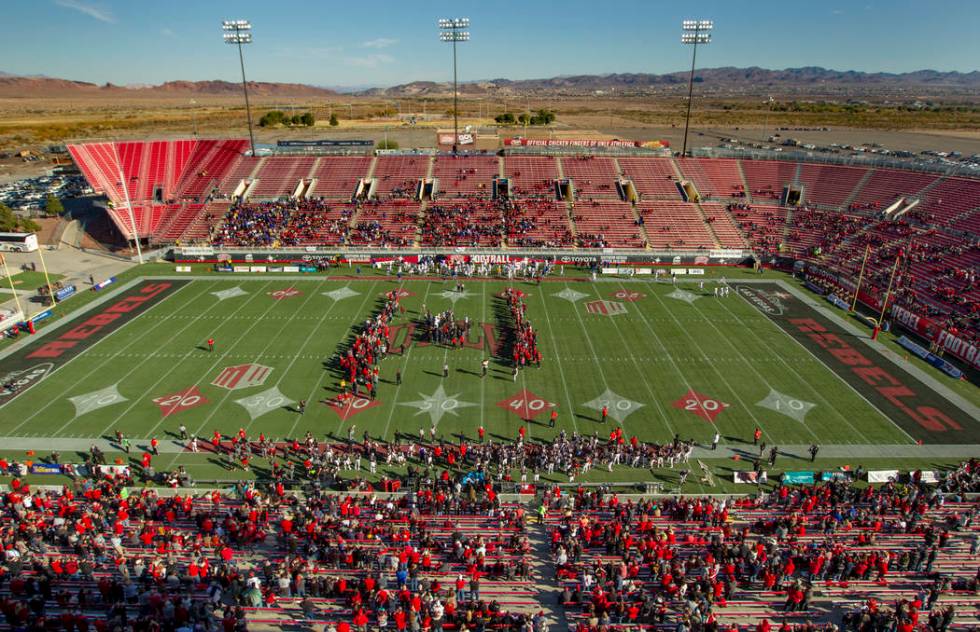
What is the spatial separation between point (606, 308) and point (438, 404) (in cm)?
1542

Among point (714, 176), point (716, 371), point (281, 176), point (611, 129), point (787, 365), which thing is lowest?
point (716, 371)

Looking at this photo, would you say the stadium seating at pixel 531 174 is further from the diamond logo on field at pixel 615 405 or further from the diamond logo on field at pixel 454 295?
the diamond logo on field at pixel 615 405

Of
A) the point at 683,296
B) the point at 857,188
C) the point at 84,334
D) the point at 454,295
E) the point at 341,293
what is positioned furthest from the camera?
the point at 857,188

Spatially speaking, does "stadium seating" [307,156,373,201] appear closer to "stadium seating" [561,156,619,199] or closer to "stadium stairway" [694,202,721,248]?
"stadium seating" [561,156,619,199]

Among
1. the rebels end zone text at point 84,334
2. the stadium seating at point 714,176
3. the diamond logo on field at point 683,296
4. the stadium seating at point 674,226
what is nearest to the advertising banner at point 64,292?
the rebels end zone text at point 84,334

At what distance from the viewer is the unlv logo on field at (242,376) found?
25.8 m

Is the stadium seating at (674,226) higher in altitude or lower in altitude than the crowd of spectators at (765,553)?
higher

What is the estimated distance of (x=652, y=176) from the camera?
5722 cm

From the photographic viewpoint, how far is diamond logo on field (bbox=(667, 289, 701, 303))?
1465 inches

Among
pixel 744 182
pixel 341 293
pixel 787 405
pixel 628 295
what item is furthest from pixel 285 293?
pixel 744 182

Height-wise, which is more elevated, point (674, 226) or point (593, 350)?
point (674, 226)

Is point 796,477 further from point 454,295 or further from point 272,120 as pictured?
point 272,120

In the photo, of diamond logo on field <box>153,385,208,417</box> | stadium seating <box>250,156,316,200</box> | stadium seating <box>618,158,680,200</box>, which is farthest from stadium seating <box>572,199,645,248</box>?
diamond logo on field <box>153,385,208,417</box>

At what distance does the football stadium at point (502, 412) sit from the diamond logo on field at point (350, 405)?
173mm
